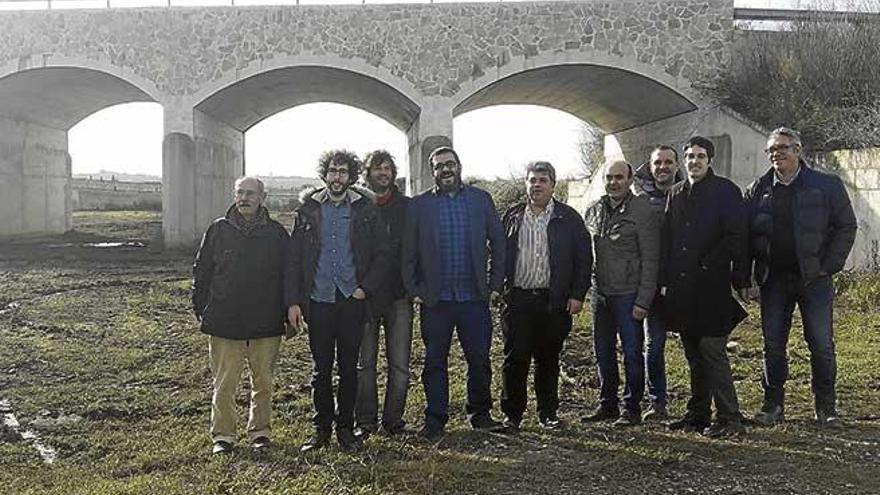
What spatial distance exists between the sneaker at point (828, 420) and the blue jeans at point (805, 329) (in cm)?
2

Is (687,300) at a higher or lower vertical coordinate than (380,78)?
lower

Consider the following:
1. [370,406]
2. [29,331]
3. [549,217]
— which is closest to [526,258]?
[549,217]

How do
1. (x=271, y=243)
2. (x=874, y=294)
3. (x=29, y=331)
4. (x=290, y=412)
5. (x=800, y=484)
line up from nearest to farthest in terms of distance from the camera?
1. (x=800, y=484)
2. (x=271, y=243)
3. (x=290, y=412)
4. (x=29, y=331)
5. (x=874, y=294)

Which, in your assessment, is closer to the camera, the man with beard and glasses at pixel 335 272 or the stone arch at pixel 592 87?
the man with beard and glasses at pixel 335 272

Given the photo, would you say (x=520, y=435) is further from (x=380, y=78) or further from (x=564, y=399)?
(x=380, y=78)

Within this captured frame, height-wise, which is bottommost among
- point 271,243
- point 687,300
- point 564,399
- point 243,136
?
point 564,399

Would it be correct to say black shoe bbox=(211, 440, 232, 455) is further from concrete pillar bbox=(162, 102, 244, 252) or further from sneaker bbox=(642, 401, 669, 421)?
concrete pillar bbox=(162, 102, 244, 252)

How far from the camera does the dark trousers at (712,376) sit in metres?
4.63

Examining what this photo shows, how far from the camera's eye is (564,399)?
5945 mm

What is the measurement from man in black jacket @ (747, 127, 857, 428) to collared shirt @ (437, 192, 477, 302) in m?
1.56

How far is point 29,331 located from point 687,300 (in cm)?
650

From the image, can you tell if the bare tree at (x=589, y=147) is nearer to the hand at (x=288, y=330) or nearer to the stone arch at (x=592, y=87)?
the stone arch at (x=592, y=87)

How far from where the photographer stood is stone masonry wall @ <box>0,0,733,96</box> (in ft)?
47.8

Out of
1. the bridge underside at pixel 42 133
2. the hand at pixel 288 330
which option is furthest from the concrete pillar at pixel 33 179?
the hand at pixel 288 330
